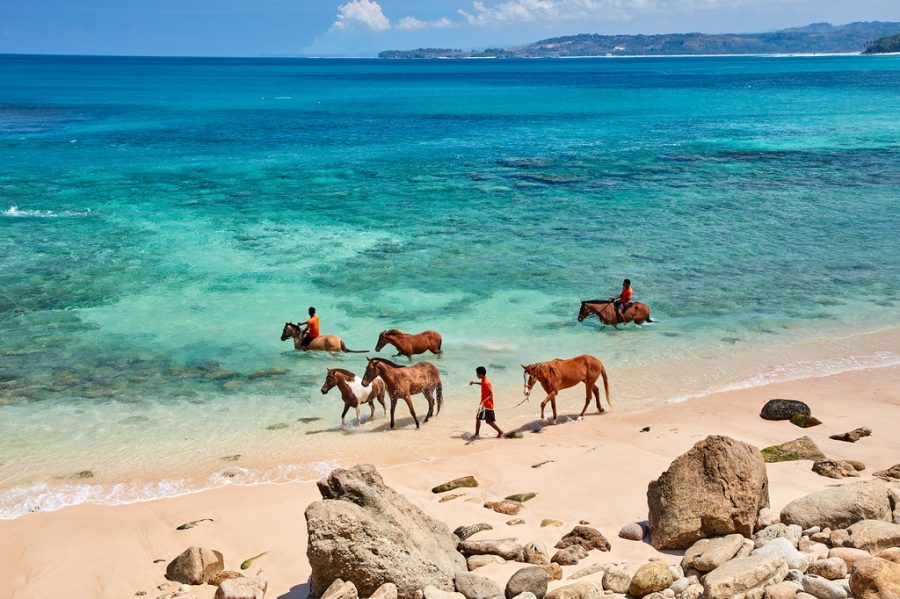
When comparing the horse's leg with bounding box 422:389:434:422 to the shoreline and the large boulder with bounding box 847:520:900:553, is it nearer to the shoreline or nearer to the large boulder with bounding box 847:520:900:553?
the shoreline

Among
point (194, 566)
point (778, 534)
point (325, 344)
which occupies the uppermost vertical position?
point (778, 534)

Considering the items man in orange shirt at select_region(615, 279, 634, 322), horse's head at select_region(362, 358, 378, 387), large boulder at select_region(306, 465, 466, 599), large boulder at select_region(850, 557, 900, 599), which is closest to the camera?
large boulder at select_region(850, 557, 900, 599)

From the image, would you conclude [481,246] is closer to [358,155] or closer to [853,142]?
[358,155]

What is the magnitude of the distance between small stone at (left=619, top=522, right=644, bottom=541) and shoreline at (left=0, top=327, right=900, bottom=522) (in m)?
4.67

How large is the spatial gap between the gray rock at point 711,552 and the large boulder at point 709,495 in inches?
8.5

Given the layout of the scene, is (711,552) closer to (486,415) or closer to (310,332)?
(486,415)

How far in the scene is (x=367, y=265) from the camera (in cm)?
2747

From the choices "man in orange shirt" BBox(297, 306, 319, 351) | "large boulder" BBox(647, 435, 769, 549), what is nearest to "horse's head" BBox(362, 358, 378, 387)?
"man in orange shirt" BBox(297, 306, 319, 351)

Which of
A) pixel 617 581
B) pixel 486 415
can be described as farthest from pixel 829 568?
pixel 486 415

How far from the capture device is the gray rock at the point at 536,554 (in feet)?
32.0

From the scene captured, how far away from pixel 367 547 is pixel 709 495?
4057 millimetres

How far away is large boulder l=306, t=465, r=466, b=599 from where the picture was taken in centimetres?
871

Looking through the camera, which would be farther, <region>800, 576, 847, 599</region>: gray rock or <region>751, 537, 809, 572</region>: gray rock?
<region>751, 537, 809, 572</region>: gray rock

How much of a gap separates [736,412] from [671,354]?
11.9 feet
